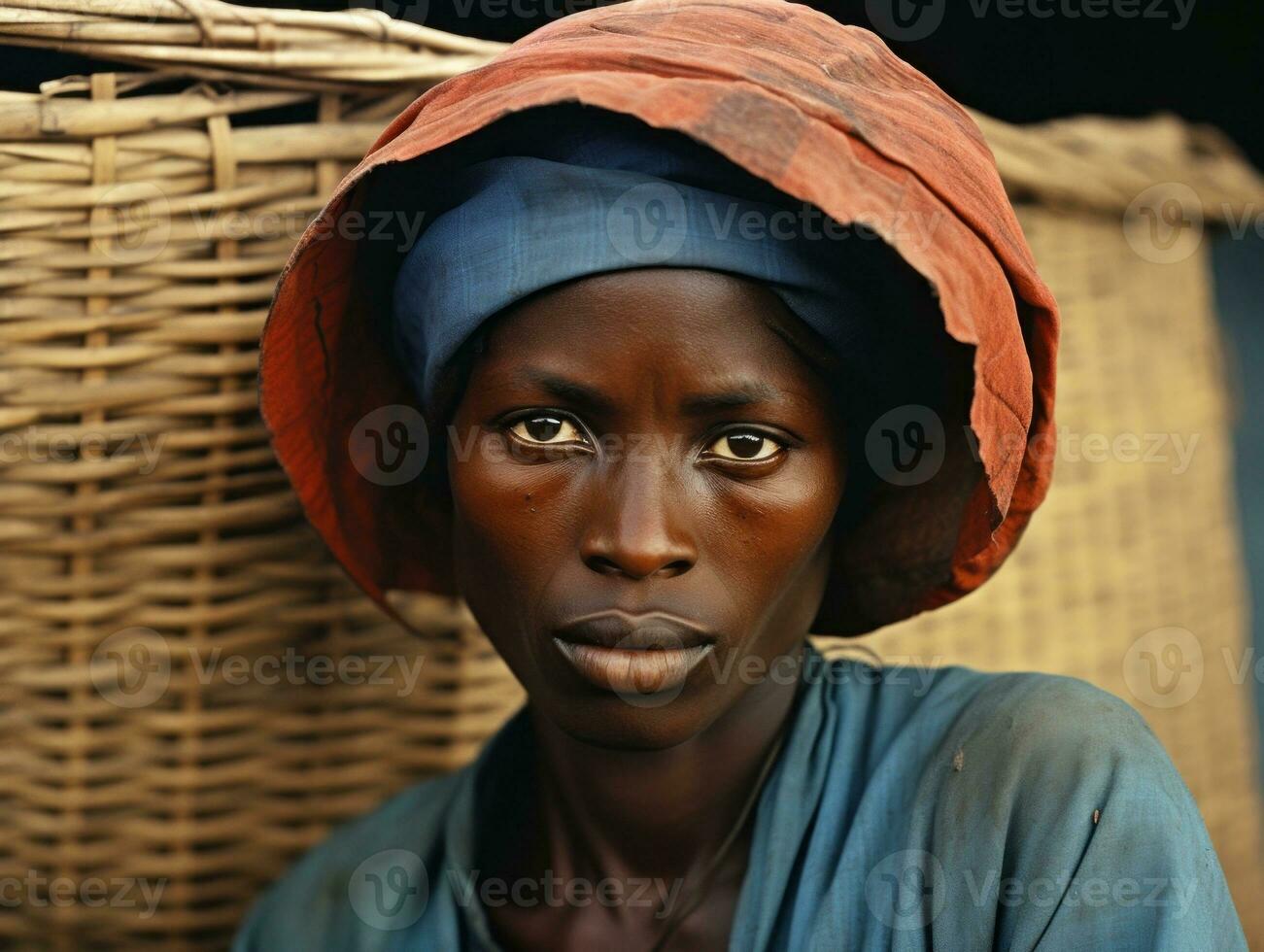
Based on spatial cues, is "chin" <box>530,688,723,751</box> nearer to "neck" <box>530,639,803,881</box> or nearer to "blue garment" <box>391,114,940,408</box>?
"neck" <box>530,639,803,881</box>

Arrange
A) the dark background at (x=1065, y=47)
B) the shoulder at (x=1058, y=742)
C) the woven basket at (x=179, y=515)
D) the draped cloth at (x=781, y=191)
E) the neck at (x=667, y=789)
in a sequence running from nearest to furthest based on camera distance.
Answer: the draped cloth at (x=781, y=191)
the shoulder at (x=1058, y=742)
the neck at (x=667, y=789)
the woven basket at (x=179, y=515)
the dark background at (x=1065, y=47)

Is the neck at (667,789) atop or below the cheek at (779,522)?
below

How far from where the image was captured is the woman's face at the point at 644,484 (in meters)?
1.33

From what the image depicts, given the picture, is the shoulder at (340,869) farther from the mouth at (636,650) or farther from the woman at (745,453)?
the mouth at (636,650)

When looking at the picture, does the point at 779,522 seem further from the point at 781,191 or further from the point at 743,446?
the point at 781,191

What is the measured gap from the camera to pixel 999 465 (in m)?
1.37

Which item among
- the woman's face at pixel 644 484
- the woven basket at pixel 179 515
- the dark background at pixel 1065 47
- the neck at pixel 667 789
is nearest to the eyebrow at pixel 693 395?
the woman's face at pixel 644 484

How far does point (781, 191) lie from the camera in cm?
135

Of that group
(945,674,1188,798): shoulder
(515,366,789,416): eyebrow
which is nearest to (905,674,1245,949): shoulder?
(945,674,1188,798): shoulder

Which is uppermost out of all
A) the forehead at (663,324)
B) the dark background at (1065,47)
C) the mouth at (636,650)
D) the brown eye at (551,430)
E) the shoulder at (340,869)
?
the dark background at (1065,47)

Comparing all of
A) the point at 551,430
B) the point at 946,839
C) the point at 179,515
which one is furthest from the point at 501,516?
the point at 179,515

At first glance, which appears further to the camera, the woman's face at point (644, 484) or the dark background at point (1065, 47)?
the dark background at point (1065, 47)

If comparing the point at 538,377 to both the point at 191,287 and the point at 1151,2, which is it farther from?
the point at 1151,2

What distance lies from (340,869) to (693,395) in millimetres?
894
